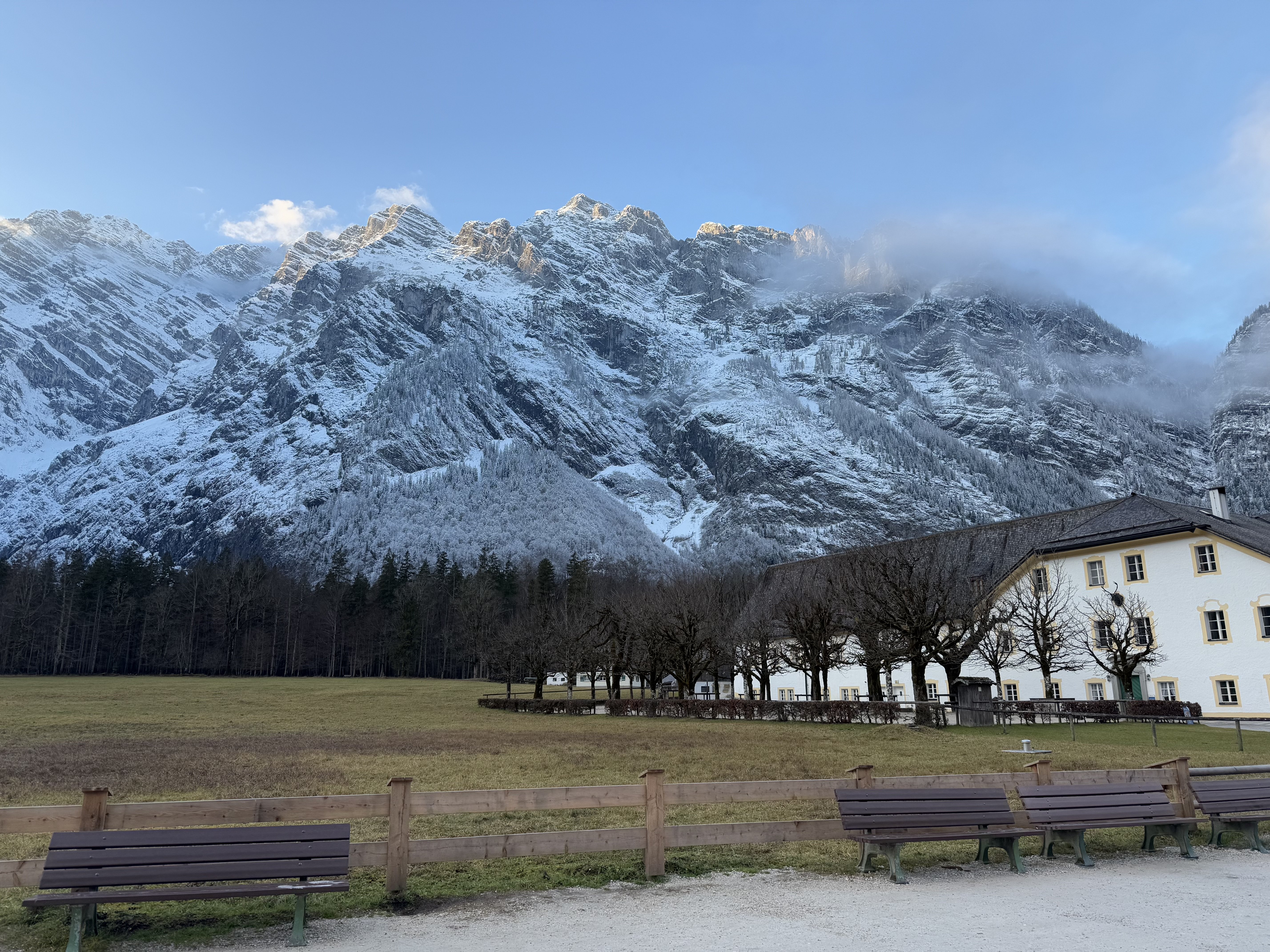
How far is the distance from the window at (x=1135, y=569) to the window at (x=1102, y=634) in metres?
3.05

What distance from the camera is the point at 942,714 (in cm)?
3350

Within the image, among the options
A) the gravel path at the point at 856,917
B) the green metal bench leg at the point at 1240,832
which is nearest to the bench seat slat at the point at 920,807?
the gravel path at the point at 856,917

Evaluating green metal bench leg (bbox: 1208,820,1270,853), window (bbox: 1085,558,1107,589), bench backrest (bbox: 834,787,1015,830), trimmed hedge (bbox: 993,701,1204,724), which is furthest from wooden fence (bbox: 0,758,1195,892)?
window (bbox: 1085,558,1107,589)

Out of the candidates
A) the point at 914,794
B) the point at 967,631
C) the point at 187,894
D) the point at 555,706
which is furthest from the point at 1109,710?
the point at 187,894

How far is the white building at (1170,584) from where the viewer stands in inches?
1454

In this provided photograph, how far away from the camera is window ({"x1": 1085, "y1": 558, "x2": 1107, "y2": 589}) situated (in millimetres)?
43406

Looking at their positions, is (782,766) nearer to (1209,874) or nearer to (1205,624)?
(1209,874)

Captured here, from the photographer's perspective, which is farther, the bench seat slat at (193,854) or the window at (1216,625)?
the window at (1216,625)

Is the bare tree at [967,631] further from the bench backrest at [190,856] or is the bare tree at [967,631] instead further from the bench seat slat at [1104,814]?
the bench backrest at [190,856]

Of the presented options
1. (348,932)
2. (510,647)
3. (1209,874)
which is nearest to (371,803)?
(348,932)

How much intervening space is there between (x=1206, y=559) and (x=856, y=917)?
4153 cm

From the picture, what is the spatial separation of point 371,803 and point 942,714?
3094 centimetres

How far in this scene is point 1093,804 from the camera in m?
9.55

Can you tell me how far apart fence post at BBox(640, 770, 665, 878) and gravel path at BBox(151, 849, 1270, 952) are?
0.91ft
